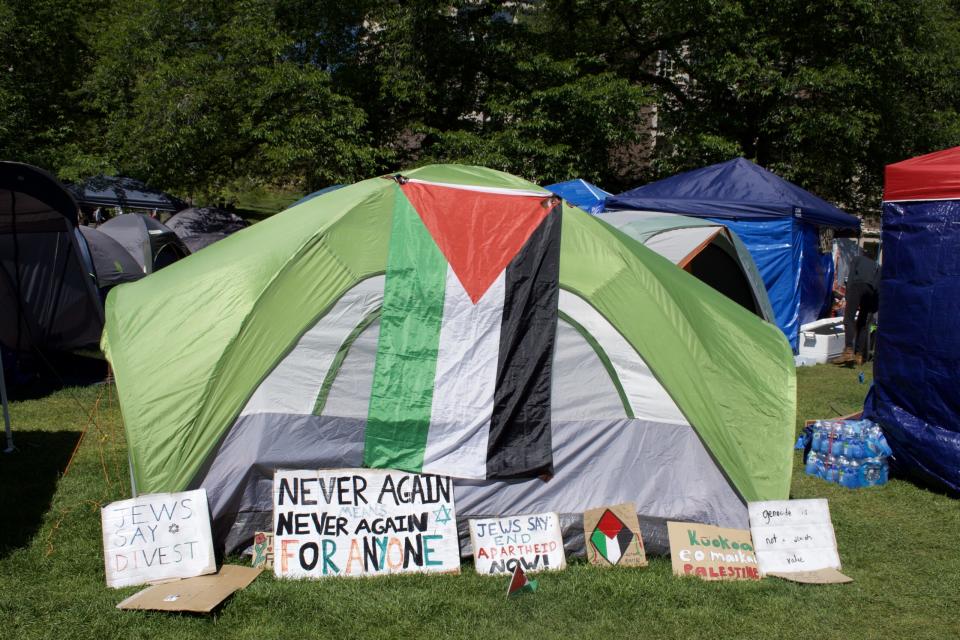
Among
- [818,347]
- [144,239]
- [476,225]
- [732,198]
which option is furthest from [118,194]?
[476,225]

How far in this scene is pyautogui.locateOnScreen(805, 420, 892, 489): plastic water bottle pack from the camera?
225 inches

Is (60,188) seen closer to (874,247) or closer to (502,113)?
(502,113)

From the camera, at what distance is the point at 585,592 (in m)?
3.92

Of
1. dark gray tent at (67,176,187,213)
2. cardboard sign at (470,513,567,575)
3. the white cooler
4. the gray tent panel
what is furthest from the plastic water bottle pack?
dark gray tent at (67,176,187,213)

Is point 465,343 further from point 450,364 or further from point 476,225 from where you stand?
point 476,225

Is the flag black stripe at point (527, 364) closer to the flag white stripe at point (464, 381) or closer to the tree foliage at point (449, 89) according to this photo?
the flag white stripe at point (464, 381)

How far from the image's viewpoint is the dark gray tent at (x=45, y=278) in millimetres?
7734

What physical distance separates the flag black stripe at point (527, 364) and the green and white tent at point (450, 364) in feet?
0.04

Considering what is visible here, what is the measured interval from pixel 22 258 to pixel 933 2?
54.9 feet

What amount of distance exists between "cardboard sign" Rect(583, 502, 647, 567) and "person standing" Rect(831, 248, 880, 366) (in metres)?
7.50

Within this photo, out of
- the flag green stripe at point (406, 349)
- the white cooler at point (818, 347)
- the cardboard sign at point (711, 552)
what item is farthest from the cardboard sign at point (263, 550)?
the white cooler at point (818, 347)

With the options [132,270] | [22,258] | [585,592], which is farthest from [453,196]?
[132,270]

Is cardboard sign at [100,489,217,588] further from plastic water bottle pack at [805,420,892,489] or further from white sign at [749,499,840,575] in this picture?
plastic water bottle pack at [805,420,892,489]

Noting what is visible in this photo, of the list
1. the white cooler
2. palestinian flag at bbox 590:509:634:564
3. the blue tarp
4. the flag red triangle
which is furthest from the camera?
the white cooler
